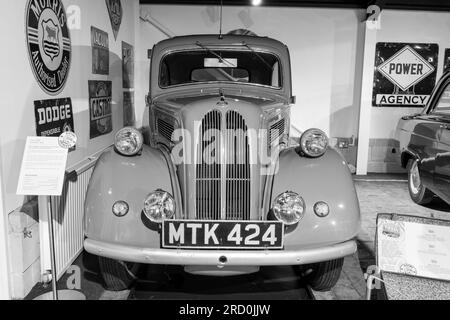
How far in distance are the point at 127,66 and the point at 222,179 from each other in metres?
4.27

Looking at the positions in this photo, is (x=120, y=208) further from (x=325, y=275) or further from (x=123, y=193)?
(x=325, y=275)

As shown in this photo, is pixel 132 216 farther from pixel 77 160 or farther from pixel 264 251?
pixel 77 160

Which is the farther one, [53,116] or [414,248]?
[53,116]

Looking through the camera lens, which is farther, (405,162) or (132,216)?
(405,162)

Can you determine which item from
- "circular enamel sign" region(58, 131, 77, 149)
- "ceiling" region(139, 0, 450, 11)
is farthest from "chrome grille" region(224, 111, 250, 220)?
"ceiling" region(139, 0, 450, 11)

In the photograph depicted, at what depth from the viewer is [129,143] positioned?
8.74 ft

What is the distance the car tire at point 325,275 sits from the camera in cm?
272

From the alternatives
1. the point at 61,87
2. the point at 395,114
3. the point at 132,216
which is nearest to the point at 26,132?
the point at 61,87

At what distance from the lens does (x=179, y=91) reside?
134 inches

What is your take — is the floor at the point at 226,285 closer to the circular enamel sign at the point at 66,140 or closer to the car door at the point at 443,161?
the circular enamel sign at the point at 66,140

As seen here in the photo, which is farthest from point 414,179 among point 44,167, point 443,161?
point 44,167

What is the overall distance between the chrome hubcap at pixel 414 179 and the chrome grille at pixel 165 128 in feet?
11.8

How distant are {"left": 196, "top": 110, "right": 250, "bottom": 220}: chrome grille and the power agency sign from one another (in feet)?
17.6

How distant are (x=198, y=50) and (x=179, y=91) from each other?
1.61ft
